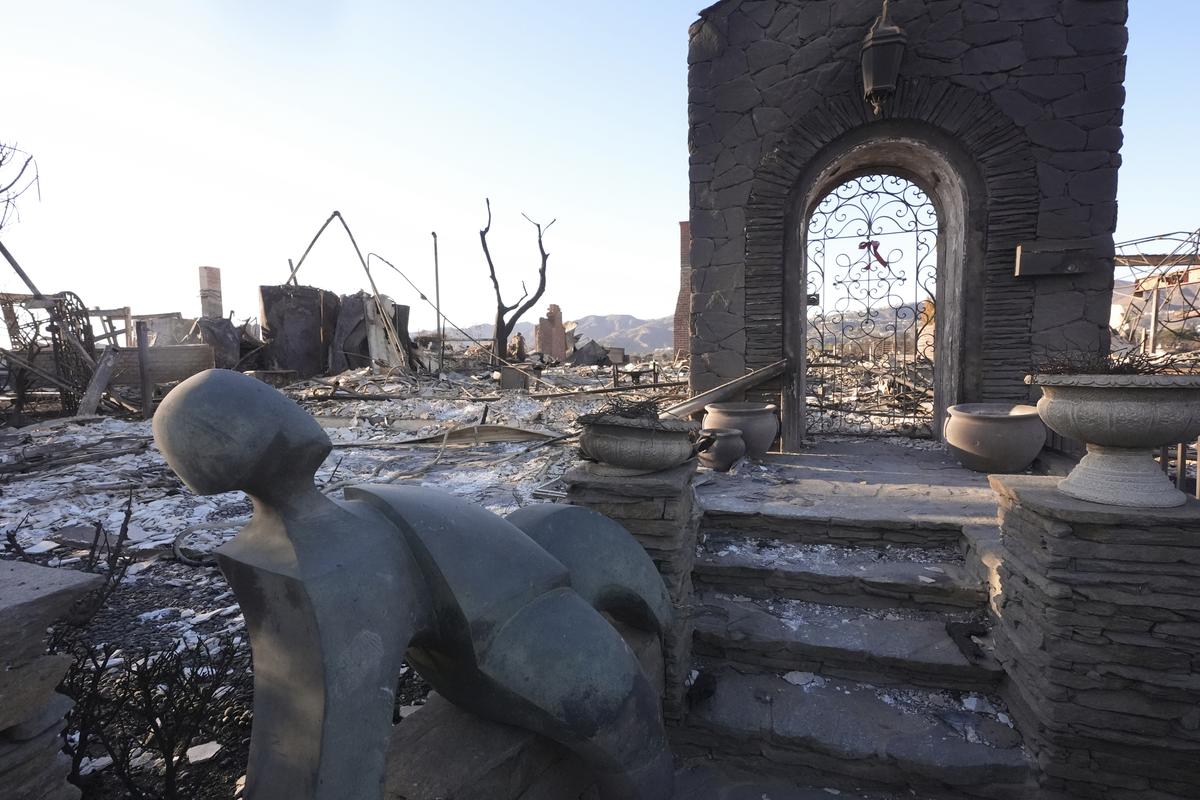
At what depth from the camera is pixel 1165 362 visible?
2314mm

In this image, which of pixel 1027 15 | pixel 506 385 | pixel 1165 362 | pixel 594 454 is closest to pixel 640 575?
pixel 594 454

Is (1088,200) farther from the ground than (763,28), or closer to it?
closer to it

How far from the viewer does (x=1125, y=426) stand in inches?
86.7

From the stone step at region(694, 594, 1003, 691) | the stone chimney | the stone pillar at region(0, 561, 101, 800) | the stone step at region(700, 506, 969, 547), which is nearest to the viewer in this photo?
the stone pillar at region(0, 561, 101, 800)

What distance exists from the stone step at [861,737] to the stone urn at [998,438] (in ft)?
8.57

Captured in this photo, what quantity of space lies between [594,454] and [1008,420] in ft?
12.3

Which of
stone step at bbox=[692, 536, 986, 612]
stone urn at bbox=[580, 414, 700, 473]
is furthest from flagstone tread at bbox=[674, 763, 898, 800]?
stone urn at bbox=[580, 414, 700, 473]

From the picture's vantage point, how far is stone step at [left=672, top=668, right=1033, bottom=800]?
2.33 meters

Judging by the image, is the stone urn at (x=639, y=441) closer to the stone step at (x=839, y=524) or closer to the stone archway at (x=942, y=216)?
the stone step at (x=839, y=524)

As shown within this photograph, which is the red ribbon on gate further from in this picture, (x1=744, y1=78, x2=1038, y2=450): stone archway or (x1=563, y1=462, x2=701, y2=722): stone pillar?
(x1=563, y1=462, x2=701, y2=722): stone pillar

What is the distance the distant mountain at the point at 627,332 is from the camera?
53750 millimetres

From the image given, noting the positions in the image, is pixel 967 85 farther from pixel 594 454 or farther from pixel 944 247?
pixel 594 454

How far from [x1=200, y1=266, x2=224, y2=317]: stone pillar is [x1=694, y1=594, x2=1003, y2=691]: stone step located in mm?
19229

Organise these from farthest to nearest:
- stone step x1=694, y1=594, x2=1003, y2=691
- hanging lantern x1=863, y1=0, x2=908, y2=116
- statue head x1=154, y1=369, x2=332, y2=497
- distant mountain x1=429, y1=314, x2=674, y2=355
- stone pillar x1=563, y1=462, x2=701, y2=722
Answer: distant mountain x1=429, y1=314, x2=674, y2=355 < hanging lantern x1=863, y1=0, x2=908, y2=116 < stone step x1=694, y1=594, x2=1003, y2=691 < stone pillar x1=563, y1=462, x2=701, y2=722 < statue head x1=154, y1=369, x2=332, y2=497
